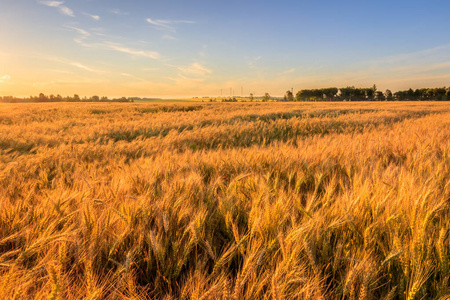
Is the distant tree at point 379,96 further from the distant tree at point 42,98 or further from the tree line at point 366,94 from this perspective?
the distant tree at point 42,98

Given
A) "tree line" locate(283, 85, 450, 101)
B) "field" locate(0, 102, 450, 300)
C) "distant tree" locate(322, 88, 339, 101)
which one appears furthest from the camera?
"distant tree" locate(322, 88, 339, 101)

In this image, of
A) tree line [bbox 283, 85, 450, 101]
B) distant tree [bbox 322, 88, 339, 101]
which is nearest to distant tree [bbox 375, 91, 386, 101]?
tree line [bbox 283, 85, 450, 101]

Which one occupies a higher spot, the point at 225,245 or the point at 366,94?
the point at 366,94

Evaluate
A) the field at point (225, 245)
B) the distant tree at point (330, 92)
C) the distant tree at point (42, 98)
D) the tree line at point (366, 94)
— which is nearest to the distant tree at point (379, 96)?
the tree line at point (366, 94)

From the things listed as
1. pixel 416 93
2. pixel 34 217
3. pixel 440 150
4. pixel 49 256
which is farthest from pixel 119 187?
pixel 416 93

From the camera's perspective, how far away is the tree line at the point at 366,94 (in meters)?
85.5

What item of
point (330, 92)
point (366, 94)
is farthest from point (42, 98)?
point (366, 94)

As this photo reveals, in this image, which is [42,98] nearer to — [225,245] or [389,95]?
[225,245]

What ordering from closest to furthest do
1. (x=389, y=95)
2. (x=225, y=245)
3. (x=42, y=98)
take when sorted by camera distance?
1. (x=225, y=245)
2. (x=42, y=98)
3. (x=389, y=95)

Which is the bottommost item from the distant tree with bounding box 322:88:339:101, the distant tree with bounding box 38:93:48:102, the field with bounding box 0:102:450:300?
the field with bounding box 0:102:450:300

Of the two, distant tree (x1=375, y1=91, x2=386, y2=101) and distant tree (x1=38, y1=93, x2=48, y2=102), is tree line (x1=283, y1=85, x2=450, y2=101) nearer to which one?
distant tree (x1=375, y1=91, x2=386, y2=101)

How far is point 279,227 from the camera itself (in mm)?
1062

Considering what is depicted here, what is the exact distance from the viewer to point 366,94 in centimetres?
9800

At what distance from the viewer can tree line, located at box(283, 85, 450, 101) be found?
8546 centimetres
